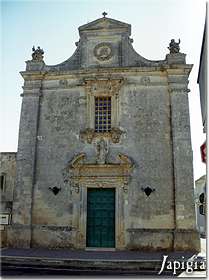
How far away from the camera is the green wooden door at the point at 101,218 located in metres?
14.4

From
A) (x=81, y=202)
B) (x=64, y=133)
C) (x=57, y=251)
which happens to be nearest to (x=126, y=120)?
(x=64, y=133)

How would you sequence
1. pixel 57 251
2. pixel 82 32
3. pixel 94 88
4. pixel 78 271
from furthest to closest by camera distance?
pixel 82 32
pixel 94 88
pixel 57 251
pixel 78 271

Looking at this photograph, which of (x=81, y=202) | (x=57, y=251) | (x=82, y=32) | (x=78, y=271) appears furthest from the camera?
(x=82, y=32)

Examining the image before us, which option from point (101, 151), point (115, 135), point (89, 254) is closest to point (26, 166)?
point (101, 151)

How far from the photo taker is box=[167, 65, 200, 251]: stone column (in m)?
13.6

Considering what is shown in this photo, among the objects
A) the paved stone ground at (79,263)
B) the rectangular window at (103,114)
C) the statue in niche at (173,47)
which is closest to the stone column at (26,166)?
the paved stone ground at (79,263)

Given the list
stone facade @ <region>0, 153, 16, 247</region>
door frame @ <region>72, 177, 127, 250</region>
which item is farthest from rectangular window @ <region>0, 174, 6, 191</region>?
door frame @ <region>72, 177, 127, 250</region>

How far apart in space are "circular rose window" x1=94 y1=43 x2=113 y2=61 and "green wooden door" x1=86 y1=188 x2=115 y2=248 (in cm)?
622

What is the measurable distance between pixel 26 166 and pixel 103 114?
4168mm

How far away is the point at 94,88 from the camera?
1568 cm

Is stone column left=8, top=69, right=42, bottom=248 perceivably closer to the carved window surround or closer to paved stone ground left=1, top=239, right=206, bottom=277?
paved stone ground left=1, top=239, right=206, bottom=277

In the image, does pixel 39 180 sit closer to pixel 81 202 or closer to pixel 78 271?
pixel 81 202

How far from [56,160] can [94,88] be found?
368 centimetres

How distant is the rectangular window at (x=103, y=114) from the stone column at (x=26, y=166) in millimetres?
2831
